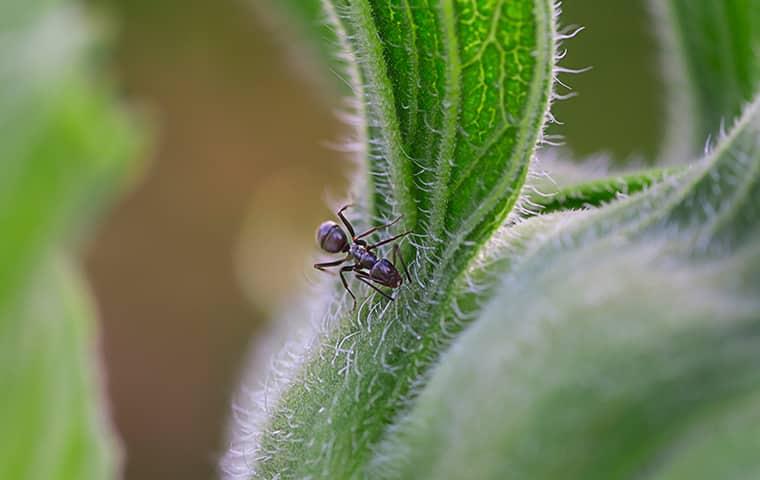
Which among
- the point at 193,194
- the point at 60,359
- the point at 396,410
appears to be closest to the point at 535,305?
the point at 396,410

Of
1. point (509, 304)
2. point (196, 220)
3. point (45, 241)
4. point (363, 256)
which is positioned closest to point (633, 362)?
point (509, 304)

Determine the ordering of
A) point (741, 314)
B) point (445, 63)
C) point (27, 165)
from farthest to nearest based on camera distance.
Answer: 1. point (27, 165)
2. point (445, 63)
3. point (741, 314)

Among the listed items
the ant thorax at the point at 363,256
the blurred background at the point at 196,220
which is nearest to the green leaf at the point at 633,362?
the ant thorax at the point at 363,256

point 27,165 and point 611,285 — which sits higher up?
point 611,285

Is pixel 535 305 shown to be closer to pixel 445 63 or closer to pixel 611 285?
pixel 611 285

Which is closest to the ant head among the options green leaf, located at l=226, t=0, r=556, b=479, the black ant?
the black ant

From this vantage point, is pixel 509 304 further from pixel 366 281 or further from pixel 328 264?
pixel 328 264

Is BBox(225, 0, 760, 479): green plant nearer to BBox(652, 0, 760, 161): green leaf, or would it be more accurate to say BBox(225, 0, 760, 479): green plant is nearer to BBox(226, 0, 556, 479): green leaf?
BBox(226, 0, 556, 479): green leaf
